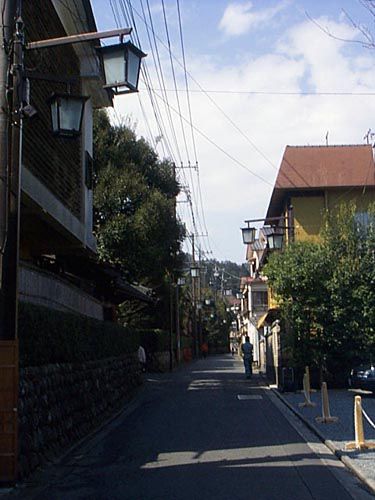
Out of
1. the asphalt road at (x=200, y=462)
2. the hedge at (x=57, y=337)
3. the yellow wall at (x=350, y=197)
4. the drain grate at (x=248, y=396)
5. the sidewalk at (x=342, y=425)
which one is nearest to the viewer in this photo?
the asphalt road at (x=200, y=462)

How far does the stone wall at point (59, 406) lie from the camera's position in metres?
11.1

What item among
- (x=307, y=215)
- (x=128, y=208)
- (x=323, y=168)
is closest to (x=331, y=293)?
(x=307, y=215)

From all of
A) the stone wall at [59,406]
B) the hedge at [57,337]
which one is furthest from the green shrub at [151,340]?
the stone wall at [59,406]

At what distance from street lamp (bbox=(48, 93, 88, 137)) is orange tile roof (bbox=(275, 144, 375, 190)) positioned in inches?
859

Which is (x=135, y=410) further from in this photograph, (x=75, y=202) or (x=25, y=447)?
(x=25, y=447)

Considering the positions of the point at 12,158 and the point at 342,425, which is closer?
the point at 12,158

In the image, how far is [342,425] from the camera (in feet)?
50.6

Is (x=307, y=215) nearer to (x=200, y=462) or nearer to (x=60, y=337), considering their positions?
(x=60, y=337)

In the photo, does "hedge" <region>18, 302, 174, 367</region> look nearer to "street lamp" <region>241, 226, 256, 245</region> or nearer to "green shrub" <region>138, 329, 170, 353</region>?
"street lamp" <region>241, 226, 256, 245</region>

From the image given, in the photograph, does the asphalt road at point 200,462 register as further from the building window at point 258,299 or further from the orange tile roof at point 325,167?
the building window at point 258,299

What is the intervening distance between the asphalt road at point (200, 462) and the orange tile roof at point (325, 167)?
14.9 metres

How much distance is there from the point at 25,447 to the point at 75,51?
454 inches

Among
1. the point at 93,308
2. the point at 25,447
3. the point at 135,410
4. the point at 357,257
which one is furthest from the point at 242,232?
the point at 25,447

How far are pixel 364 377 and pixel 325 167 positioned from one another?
41.1ft
